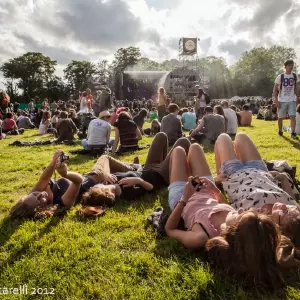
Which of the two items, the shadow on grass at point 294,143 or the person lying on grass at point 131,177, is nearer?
the person lying on grass at point 131,177

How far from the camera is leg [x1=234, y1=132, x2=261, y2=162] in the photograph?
11.5 ft

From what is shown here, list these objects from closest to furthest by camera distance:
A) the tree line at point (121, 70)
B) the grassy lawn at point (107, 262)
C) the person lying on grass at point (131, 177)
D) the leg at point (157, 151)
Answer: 1. the grassy lawn at point (107, 262)
2. the person lying on grass at point (131, 177)
3. the leg at point (157, 151)
4. the tree line at point (121, 70)

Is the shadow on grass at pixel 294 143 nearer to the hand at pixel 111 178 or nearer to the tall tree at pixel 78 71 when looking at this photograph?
the hand at pixel 111 178

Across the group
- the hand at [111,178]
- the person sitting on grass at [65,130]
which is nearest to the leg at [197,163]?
the hand at [111,178]

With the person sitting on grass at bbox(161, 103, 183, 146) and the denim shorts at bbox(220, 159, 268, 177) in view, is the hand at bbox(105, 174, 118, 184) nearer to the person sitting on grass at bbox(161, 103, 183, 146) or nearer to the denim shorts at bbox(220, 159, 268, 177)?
the denim shorts at bbox(220, 159, 268, 177)

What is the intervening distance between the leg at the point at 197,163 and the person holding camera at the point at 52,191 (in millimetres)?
1455

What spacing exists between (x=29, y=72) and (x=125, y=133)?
226 feet

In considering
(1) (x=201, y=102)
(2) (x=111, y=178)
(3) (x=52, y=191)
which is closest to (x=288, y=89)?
(1) (x=201, y=102)

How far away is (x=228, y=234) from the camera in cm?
207

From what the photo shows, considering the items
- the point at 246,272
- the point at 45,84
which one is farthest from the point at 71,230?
the point at 45,84

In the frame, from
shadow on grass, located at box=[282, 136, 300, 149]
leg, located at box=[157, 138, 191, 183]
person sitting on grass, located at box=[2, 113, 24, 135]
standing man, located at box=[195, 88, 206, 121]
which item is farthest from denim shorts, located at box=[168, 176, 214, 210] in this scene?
person sitting on grass, located at box=[2, 113, 24, 135]

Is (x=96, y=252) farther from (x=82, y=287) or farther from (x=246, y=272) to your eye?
(x=246, y=272)

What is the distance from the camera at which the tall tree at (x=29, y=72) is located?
2618 inches

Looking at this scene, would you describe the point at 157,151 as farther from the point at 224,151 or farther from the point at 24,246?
the point at 24,246
